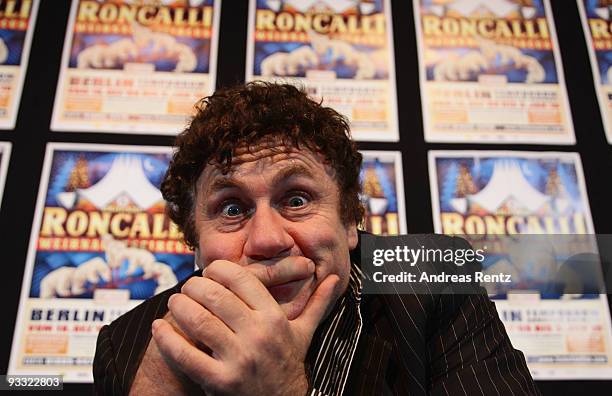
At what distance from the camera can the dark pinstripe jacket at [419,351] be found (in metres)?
0.95

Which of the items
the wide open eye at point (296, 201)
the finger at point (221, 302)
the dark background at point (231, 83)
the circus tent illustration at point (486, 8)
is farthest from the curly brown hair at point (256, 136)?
the circus tent illustration at point (486, 8)

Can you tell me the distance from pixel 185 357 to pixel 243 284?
0.47 ft

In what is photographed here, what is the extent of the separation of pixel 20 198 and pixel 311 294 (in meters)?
1.36

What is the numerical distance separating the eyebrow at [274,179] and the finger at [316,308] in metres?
0.24

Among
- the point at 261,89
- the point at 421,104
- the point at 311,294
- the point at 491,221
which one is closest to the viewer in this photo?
the point at 311,294

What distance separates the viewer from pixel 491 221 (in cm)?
165

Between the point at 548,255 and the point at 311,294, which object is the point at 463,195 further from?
the point at 311,294

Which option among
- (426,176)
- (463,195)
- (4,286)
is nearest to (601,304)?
(463,195)

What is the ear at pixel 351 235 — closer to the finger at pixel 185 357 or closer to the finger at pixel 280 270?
the finger at pixel 280 270

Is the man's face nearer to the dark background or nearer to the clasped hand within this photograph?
the clasped hand

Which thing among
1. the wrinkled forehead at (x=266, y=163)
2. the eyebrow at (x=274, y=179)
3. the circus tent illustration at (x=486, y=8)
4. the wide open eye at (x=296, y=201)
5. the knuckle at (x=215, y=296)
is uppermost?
the circus tent illustration at (x=486, y=8)

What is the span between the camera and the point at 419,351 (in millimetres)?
1055

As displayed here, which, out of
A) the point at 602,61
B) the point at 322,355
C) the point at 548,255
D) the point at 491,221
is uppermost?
the point at 602,61

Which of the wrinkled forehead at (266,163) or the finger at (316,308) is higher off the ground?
the wrinkled forehead at (266,163)
